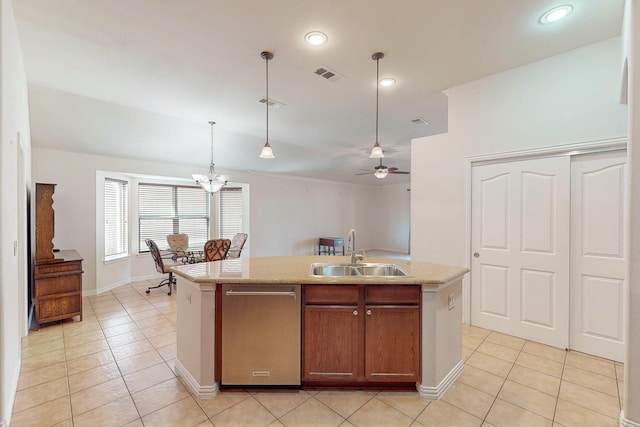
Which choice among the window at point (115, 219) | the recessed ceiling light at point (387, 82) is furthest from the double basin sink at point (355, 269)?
the window at point (115, 219)

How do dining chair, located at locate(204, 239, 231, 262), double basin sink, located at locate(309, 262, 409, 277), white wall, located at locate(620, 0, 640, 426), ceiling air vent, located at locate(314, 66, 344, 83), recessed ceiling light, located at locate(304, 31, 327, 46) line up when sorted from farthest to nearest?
dining chair, located at locate(204, 239, 231, 262) < ceiling air vent, located at locate(314, 66, 344, 83) < double basin sink, located at locate(309, 262, 409, 277) < recessed ceiling light, located at locate(304, 31, 327, 46) < white wall, located at locate(620, 0, 640, 426)

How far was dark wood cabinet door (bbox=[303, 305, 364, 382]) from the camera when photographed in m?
2.23

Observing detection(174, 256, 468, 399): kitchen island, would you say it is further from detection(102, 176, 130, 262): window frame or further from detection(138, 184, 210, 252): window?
detection(138, 184, 210, 252): window

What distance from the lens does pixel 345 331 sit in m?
2.24

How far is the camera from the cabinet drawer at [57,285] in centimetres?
346

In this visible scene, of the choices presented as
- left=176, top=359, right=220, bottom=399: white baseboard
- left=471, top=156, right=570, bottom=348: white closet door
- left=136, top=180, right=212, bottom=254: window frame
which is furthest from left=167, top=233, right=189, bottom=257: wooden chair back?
left=471, top=156, right=570, bottom=348: white closet door

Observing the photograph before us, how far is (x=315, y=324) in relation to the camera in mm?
2242

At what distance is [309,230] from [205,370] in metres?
6.65

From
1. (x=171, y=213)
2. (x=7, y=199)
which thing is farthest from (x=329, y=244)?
(x=7, y=199)

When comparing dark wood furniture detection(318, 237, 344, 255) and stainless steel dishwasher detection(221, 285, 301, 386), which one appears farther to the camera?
dark wood furniture detection(318, 237, 344, 255)

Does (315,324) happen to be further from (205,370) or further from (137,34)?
(137,34)

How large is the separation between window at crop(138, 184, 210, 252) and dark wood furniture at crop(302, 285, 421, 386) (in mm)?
5245

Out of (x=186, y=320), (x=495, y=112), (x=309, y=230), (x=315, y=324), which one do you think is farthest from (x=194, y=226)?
(x=495, y=112)

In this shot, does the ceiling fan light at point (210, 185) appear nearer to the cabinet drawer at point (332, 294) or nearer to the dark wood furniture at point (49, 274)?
the dark wood furniture at point (49, 274)
